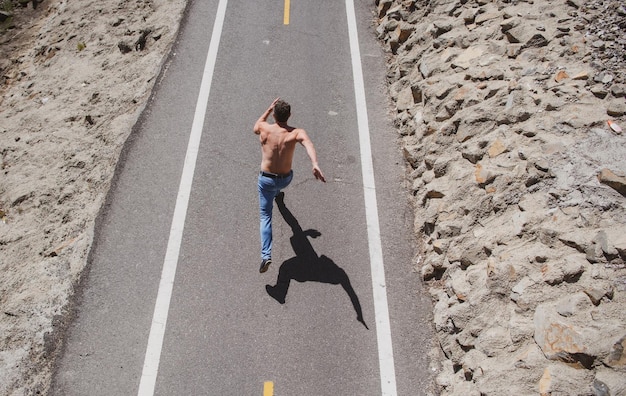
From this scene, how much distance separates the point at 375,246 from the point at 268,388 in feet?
7.74

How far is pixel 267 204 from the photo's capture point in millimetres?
6312

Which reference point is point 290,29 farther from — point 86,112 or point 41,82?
point 41,82

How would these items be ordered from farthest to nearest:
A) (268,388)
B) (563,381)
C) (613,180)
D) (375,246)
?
(375,246), (268,388), (613,180), (563,381)

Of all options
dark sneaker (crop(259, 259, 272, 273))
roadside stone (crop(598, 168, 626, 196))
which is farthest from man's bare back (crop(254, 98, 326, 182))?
roadside stone (crop(598, 168, 626, 196))

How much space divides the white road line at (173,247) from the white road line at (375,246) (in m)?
2.57

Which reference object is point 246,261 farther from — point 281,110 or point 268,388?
point 281,110

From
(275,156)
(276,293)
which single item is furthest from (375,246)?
(275,156)

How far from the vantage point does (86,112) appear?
8.62 m

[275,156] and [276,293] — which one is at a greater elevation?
[275,156]

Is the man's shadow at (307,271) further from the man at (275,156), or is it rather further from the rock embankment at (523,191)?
the rock embankment at (523,191)

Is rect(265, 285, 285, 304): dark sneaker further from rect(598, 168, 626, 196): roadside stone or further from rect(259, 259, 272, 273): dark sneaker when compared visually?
rect(598, 168, 626, 196): roadside stone

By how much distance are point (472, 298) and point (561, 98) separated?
283cm

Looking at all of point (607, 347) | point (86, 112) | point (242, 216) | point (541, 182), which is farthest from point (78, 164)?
point (607, 347)

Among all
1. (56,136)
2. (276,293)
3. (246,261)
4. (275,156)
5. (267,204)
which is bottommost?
(276,293)
